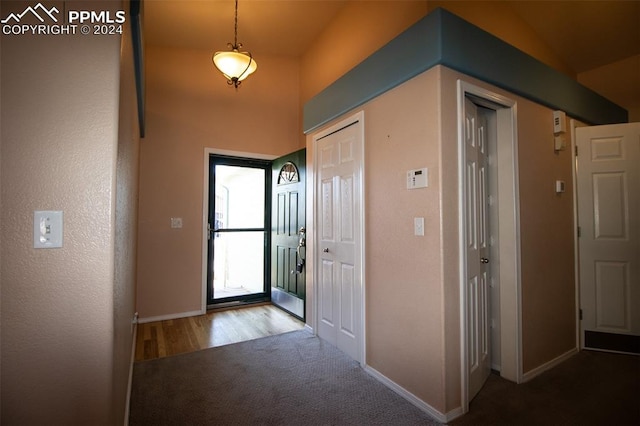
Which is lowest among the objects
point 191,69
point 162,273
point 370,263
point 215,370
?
point 215,370

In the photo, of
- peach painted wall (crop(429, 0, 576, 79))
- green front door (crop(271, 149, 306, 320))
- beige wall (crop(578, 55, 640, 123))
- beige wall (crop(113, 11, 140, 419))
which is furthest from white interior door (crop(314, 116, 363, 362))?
beige wall (crop(578, 55, 640, 123))

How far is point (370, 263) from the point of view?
2295mm

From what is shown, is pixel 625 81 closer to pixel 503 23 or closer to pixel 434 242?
pixel 503 23

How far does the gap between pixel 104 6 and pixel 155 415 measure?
83.8 inches

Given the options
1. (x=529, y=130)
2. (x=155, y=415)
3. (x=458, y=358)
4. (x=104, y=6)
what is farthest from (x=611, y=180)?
(x=155, y=415)

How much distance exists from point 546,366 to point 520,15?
3.52 metres

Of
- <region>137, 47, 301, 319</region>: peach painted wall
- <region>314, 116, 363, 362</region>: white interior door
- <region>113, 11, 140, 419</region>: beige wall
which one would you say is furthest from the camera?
<region>137, 47, 301, 319</region>: peach painted wall

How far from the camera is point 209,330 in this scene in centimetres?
317

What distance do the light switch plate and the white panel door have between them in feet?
6.58

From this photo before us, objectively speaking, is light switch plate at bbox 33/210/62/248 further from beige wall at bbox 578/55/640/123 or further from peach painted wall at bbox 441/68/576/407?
beige wall at bbox 578/55/640/123

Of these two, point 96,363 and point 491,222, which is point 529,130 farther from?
point 96,363

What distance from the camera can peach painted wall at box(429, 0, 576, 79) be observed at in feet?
8.86

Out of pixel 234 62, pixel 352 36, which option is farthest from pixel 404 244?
pixel 352 36

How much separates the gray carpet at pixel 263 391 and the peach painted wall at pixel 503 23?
3.10 metres
